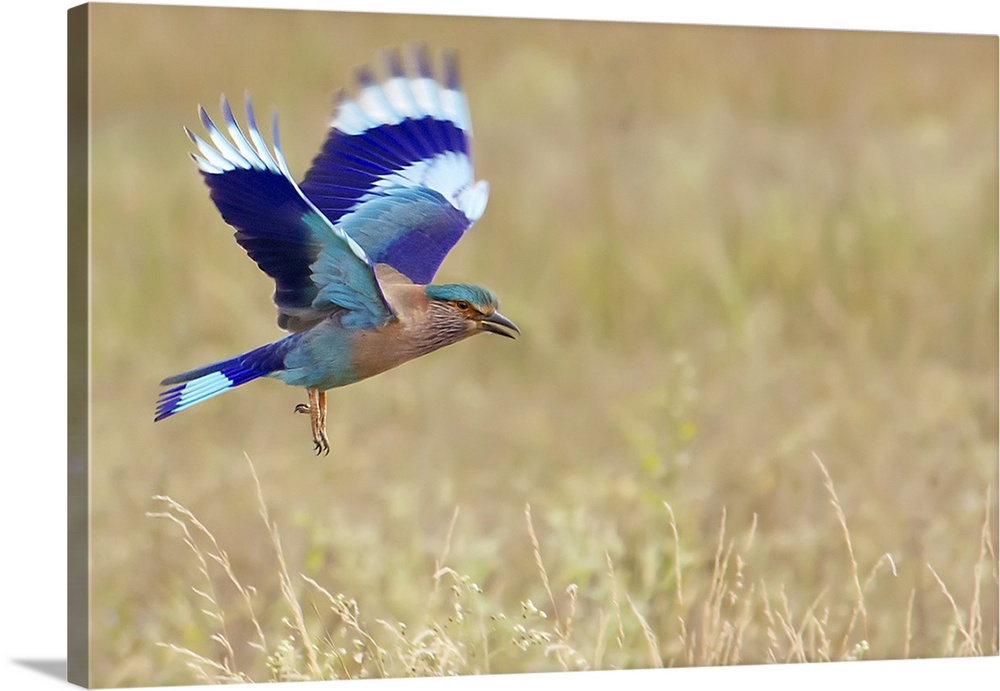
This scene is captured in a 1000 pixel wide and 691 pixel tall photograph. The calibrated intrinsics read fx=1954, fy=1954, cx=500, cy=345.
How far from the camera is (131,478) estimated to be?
20.0 ft

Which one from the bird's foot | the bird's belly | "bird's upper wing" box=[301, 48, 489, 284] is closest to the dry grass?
the bird's foot

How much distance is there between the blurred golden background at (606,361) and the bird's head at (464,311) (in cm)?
13

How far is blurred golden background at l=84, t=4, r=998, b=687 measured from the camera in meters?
6.17

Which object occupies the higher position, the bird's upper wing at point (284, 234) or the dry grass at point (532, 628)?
the bird's upper wing at point (284, 234)

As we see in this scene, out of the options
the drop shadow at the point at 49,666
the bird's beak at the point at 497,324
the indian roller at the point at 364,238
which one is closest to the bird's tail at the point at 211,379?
the indian roller at the point at 364,238

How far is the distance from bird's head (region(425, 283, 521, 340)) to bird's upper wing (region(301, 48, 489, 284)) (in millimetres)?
111

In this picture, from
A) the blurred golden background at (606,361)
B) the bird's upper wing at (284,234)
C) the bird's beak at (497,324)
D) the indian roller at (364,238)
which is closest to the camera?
the bird's upper wing at (284,234)

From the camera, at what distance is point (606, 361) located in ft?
22.1

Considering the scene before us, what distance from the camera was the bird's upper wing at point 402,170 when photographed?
6348 millimetres

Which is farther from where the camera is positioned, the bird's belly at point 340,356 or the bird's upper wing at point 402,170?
the bird's upper wing at point 402,170

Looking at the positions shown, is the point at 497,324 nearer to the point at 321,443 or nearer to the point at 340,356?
the point at 340,356

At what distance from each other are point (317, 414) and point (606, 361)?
1.04 metres

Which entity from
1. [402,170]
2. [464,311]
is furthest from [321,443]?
[402,170]

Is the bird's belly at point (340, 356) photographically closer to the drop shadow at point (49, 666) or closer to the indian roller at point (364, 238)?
the indian roller at point (364, 238)
